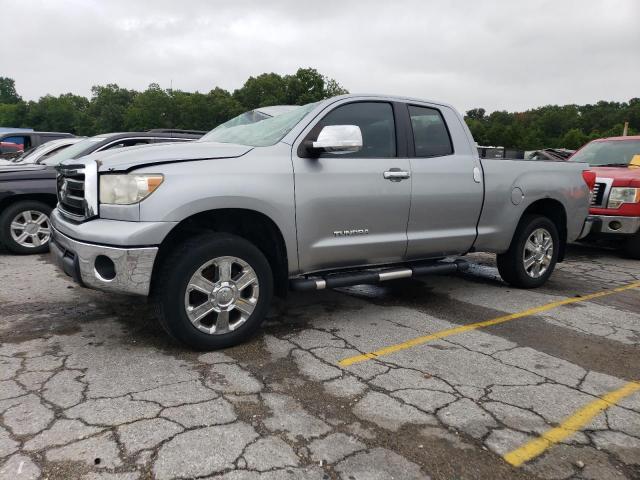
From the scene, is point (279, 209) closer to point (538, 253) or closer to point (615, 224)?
point (538, 253)

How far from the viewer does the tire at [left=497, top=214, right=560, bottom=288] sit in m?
5.19

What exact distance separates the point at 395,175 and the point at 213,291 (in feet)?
5.69

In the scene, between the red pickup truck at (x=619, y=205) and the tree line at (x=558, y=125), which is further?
the tree line at (x=558, y=125)

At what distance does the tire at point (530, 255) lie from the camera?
5188mm

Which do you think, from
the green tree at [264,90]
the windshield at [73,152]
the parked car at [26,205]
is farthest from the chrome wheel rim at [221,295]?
the green tree at [264,90]

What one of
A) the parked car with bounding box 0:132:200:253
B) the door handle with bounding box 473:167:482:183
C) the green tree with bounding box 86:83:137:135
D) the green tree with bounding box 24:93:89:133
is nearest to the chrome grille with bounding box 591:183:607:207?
the door handle with bounding box 473:167:482:183

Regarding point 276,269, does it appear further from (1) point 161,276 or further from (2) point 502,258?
(2) point 502,258

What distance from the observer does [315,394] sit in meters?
2.88

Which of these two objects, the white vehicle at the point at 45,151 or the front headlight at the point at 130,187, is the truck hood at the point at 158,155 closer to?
the front headlight at the point at 130,187

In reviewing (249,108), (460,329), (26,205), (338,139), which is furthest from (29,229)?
(249,108)

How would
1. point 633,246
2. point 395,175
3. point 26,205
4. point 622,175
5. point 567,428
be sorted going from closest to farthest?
point 567,428 → point 395,175 → point 26,205 → point 622,175 → point 633,246

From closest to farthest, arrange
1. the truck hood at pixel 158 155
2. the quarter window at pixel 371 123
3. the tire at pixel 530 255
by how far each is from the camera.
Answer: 1. the truck hood at pixel 158 155
2. the quarter window at pixel 371 123
3. the tire at pixel 530 255

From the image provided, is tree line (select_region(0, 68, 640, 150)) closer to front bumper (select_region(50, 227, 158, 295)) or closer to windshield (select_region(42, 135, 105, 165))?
windshield (select_region(42, 135, 105, 165))

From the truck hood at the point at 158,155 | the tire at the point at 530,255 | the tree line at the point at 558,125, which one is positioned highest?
the tree line at the point at 558,125
